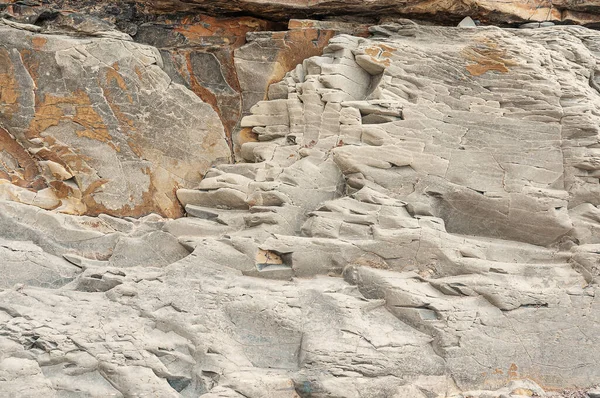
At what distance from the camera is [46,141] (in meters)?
9.47

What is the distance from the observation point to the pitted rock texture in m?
9.45

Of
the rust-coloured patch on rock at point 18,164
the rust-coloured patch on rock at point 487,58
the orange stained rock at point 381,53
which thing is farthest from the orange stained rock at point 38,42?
the rust-coloured patch on rock at point 487,58

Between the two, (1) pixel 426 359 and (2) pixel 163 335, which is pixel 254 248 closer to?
(2) pixel 163 335

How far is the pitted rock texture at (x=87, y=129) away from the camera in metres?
9.45

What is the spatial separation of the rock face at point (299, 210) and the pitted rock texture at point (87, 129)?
0.03 metres

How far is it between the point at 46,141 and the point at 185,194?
1982mm

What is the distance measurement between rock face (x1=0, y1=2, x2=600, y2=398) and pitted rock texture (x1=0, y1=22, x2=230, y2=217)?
30 millimetres

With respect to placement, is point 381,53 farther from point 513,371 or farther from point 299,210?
point 513,371

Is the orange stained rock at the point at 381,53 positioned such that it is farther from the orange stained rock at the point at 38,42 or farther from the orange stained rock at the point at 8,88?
the orange stained rock at the point at 8,88

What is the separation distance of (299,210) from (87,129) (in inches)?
123

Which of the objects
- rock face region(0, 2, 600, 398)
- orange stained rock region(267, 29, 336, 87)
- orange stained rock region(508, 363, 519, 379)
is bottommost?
orange stained rock region(508, 363, 519, 379)

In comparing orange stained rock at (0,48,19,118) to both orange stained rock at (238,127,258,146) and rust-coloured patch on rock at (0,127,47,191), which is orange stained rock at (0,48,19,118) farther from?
orange stained rock at (238,127,258,146)

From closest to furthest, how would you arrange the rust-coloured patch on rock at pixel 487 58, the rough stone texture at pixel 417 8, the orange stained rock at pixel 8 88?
the orange stained rock at pixel 8 88 < the rust-coloured patch on rock at pixel 487 58 < the rough stone texture at pixel 417 8

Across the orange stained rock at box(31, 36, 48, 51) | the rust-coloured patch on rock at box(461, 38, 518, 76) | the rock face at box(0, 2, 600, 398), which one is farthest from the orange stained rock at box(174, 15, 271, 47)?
the rust-coloured patch on rock at box(461, 38, 518, 76)
